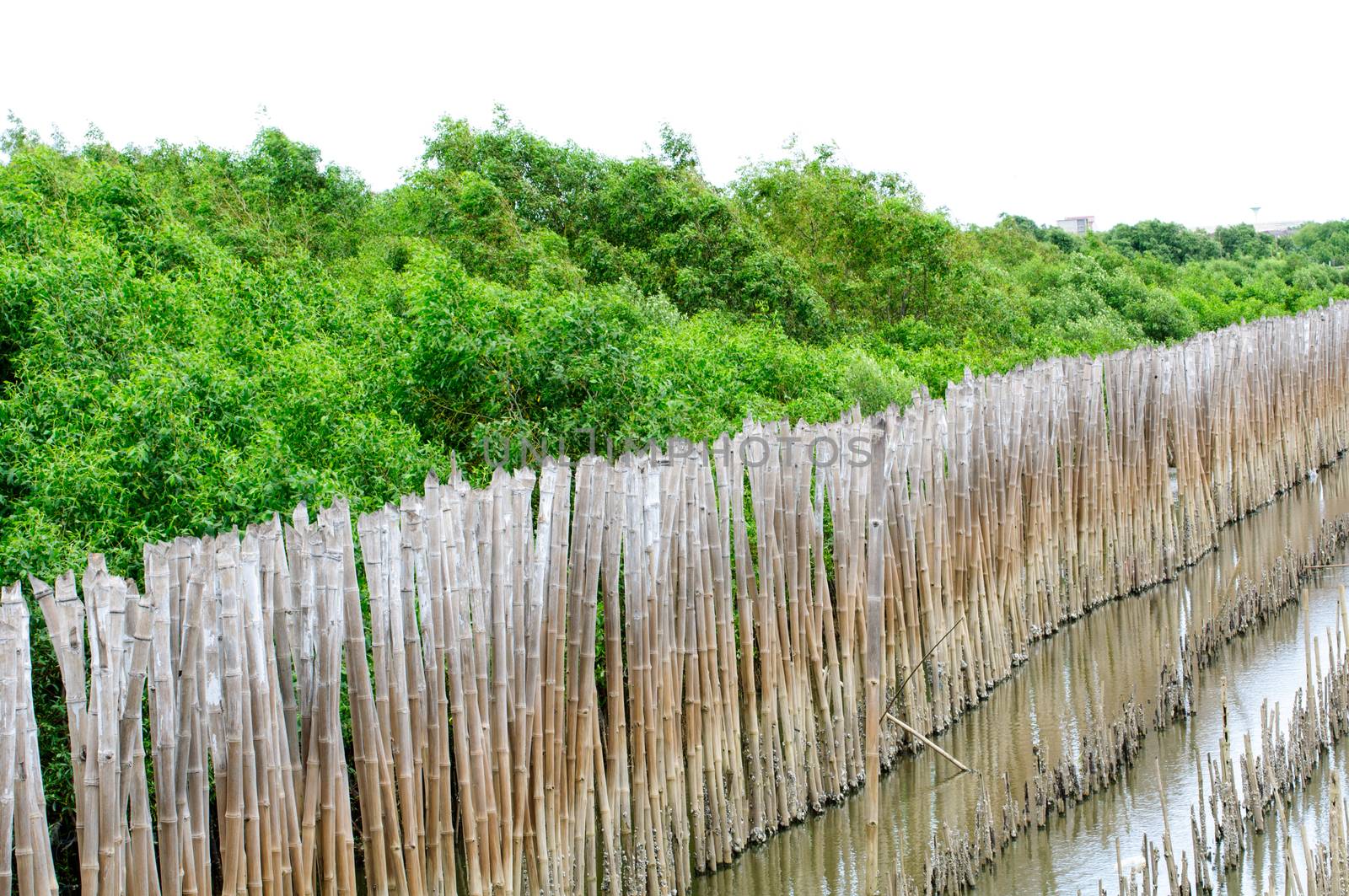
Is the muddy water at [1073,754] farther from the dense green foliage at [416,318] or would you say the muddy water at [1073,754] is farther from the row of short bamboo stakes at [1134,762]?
the dense green foliage at [416,318]

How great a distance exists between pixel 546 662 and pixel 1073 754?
129 inches

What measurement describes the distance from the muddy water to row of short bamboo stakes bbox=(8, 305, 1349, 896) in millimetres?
189

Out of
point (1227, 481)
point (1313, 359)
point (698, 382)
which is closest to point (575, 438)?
point (698, 382)

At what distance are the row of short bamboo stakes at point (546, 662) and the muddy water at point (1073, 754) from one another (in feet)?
0.62

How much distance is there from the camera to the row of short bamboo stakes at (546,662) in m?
3.74

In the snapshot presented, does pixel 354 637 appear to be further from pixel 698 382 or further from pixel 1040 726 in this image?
pixel 698 382

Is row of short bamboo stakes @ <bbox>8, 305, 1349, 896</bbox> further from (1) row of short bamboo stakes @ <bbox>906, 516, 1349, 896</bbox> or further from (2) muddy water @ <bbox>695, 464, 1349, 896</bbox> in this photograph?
(1) row of short bamboo stakes @ <bbox>906, 516, 1349, 896</bbox>

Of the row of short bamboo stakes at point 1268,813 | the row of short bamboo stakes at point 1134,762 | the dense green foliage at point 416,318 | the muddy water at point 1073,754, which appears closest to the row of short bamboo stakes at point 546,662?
the muddy water at point 1073,754

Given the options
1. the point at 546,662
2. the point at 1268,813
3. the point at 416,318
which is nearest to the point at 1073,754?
the point at 1268,813

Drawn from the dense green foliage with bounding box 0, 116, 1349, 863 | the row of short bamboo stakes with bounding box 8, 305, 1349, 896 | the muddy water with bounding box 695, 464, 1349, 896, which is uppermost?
the dense green foliage with bounding box 0, 116, 1349, 863

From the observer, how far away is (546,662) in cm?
499

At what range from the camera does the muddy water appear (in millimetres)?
5676

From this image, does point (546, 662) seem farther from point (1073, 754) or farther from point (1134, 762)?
point (1134, 762)

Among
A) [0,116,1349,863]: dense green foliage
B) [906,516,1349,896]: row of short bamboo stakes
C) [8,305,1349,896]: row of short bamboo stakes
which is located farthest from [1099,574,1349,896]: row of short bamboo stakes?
[0,116,1349,863]: dense green foliage
